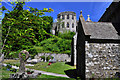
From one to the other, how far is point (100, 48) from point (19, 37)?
8.68m

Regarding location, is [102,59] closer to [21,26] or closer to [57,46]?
[21,26]

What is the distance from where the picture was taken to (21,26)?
153 inches

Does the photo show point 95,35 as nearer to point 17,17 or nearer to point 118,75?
point 118,75

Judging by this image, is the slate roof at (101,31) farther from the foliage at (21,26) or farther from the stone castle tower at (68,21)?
the stone castle tower at (68,21)

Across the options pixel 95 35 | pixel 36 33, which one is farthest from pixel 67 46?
Result: pixel 36 33

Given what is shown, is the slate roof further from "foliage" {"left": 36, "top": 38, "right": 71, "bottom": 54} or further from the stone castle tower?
the stone castle tower

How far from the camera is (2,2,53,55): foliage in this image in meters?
3.72

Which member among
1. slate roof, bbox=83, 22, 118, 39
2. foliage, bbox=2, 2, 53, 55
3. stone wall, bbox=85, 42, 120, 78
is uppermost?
slate roof, bbox=83, 22, 118, 39

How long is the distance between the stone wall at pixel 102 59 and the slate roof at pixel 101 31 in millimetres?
853

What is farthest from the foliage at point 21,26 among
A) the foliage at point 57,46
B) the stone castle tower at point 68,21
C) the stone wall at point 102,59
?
the stone castle tower at point 68,21

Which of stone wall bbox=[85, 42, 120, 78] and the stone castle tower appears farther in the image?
the stone castle tower

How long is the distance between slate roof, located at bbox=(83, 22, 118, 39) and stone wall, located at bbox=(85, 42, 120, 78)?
0.85 m

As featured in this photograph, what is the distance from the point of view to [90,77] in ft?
32.1

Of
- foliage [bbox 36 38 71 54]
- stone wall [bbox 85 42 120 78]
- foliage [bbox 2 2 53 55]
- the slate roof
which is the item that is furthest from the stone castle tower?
foliage [bbox 2 2 53 55]
